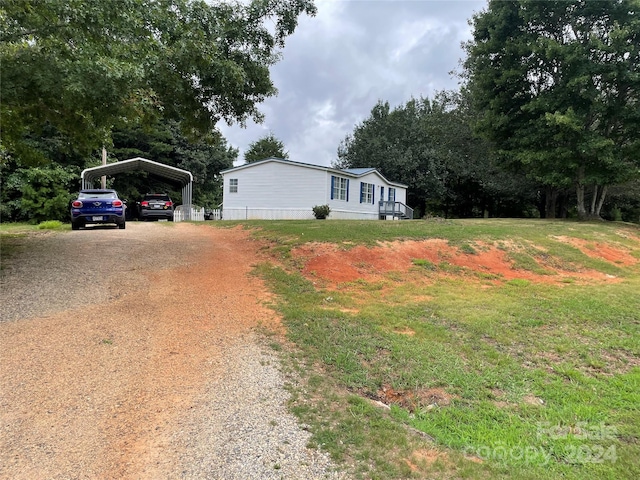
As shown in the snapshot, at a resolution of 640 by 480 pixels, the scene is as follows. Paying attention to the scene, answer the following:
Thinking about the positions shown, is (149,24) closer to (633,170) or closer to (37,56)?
(37,56)

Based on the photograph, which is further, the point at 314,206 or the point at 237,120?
the point at 314,206

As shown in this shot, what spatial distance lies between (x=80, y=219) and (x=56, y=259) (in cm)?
540

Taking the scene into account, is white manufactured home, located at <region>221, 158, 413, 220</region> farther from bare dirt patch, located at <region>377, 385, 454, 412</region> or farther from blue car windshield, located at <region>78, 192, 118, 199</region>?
bare dirt patch, located at <region>377, 385, 454, 412</region>

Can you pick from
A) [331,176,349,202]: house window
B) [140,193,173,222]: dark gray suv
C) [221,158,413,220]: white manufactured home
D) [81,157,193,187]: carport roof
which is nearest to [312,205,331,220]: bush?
[221,158,413,220]: white manufactured home

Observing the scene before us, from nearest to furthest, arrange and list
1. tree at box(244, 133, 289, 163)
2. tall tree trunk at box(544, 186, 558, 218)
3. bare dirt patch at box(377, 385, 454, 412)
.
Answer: bare dirt patch at box(377, 385, 454, 412), tall tree trunk at box(544, 186, 558, 218), tree at box(244, 133, 289, 163)

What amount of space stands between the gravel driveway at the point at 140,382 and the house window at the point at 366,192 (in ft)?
62.3

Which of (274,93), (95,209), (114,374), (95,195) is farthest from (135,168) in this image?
(114,374)

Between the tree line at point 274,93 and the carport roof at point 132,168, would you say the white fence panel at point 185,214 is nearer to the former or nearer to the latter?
the carport roof at point 132,168

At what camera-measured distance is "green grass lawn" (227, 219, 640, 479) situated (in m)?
2.86

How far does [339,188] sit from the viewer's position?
23.5m

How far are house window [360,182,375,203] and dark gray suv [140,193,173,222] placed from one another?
1190 centimetres

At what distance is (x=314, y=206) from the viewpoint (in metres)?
22.2

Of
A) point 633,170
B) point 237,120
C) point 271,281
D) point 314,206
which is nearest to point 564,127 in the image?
point 633,170

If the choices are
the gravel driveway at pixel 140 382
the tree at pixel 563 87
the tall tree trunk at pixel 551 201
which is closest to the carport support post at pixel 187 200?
the gravel driveway at pixel 140 382
